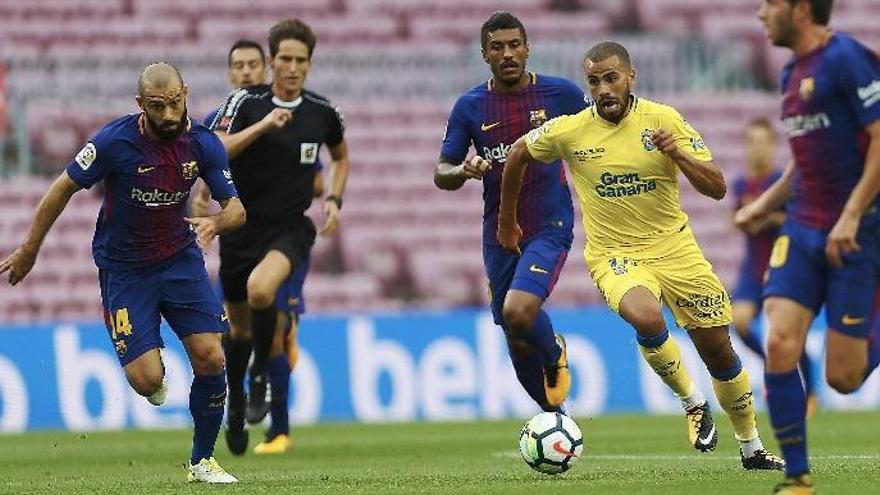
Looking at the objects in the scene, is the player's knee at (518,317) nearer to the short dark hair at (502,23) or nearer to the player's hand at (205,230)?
the short dark hair at (502,23)

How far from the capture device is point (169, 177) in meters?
9.41

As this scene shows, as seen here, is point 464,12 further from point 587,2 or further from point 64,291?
point 64,291

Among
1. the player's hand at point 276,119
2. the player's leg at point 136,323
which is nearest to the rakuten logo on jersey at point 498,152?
the player's hand at point 276,119

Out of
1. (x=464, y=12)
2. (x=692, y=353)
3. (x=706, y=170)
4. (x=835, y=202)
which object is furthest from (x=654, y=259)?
(x=464, y=12)

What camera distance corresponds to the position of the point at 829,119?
7.17 m

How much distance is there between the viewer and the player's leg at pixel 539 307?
10.2 meters

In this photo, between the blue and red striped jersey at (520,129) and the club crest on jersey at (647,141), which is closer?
the club crest on jersey at (647,141)

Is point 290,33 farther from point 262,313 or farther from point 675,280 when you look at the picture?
point 675,280

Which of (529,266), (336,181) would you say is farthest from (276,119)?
(529,266)

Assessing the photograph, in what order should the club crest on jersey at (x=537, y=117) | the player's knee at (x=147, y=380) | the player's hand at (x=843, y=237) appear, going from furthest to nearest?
the club crest on jersey at (x=537, y=117) < the player's knee at (x=147, y=380) < the player's hand at (x=843, y=237)

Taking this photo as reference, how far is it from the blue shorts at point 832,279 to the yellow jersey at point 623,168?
2244 millimetres

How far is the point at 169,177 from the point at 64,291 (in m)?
10.5

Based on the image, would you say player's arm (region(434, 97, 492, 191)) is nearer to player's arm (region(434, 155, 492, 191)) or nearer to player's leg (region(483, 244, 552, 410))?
player's arm (region(434, 155, 492, 191))

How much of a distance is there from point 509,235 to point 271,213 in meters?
2.47
